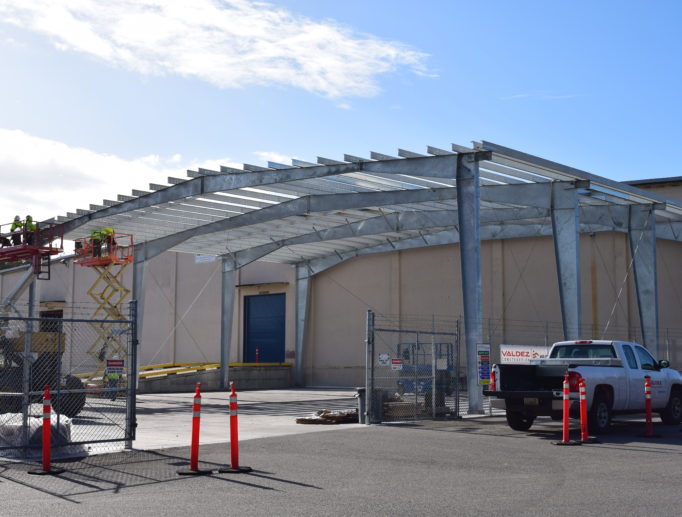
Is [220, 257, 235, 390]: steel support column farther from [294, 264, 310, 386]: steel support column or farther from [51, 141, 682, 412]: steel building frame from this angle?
[294, 264, 310, 386]: steel support column

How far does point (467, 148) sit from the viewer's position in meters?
22.5

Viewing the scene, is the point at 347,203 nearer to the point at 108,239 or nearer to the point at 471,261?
the point at 471,261

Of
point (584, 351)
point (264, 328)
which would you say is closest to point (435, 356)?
point (584, 351)

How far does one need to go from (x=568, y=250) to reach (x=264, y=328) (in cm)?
Result: 2221

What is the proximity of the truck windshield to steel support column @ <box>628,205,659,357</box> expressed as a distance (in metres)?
11.0

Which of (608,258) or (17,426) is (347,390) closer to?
(608,258)

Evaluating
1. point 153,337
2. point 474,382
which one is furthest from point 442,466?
point 153,337

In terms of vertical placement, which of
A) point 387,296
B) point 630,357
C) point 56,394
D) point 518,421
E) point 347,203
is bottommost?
point 518,421

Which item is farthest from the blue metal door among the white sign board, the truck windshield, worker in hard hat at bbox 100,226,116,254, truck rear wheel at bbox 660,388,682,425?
truck rear wheel at bbox 660,388,682,425

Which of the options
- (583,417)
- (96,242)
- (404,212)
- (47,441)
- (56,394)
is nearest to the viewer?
(47,441)

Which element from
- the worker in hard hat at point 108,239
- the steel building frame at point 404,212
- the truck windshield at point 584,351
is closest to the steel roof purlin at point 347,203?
the steel building frame at point 404,212

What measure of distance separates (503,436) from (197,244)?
22.9 m

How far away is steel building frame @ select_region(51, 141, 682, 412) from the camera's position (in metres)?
23.3

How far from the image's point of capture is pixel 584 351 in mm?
19391
